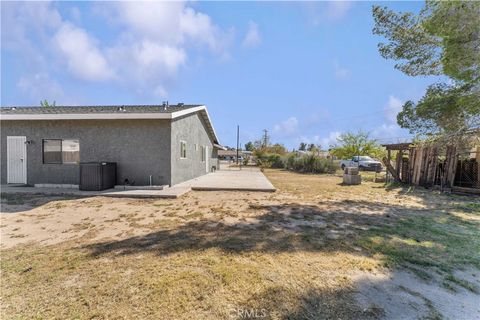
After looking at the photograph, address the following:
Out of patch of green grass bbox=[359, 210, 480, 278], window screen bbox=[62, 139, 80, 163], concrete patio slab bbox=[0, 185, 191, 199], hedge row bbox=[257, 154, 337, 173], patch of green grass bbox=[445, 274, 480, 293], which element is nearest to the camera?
patch of green grass bbox=[445, 274, 480, 293]

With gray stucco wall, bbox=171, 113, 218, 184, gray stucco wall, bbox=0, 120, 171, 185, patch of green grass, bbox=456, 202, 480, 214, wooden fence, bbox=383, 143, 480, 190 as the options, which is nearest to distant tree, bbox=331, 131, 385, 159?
wooden fence, bbox=383, 143, 480, 190

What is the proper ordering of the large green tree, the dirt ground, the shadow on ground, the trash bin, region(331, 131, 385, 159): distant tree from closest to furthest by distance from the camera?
the dirt ground, the large green tree, the shadow on ground, the trash bin, region(331, 131, 385, 159): distant tree

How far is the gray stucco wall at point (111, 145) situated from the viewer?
10.3 metres

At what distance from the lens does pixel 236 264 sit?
343 cm

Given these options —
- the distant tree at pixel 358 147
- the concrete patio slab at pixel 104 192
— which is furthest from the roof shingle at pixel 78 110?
the distant tree at pixel 358 147

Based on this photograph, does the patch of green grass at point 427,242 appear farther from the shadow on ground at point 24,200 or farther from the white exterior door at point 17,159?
the white exterior door at point 17,159

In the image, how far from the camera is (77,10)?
8.90 m

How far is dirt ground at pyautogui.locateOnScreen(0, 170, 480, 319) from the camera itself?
252cm

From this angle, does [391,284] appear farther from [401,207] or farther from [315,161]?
[315,161]

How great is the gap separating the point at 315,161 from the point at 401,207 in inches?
633

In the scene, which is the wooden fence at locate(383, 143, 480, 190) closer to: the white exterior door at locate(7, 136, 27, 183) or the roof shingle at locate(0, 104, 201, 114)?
the roof shingle at locate(0, 104, 201, 114)

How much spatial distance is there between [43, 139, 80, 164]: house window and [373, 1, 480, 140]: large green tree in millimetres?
11675

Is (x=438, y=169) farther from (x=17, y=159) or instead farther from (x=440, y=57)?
(x=17, y=159)

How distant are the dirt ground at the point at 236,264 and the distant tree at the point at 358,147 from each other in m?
24.6
